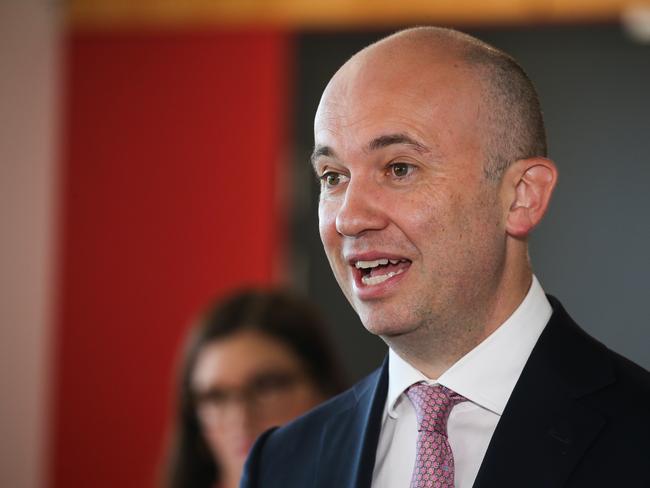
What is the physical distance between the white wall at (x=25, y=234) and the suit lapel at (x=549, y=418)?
154 inches

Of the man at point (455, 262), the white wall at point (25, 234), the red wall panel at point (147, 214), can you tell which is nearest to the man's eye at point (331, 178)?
the man at point (455, 262)

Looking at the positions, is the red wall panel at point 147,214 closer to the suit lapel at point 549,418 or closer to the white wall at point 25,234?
the white wall at point 25,234

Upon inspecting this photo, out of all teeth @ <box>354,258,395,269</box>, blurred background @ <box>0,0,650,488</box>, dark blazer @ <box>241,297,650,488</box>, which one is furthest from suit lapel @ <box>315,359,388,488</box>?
blurred background @ <box>0,0,650,488</box>

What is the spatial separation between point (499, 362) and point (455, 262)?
0.15 m

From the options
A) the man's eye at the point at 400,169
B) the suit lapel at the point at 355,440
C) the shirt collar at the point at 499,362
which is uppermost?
the man's eye at the point at 400,169

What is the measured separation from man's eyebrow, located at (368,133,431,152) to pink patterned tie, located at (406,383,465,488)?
32 cm

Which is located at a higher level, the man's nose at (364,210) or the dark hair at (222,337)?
the man's nose at (364,210)

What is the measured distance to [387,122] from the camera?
129 centimetres

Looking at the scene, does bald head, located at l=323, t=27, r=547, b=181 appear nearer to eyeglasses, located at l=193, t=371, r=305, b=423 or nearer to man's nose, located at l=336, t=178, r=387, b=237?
man's nose, located at l=336, t=178, r=387, b=237

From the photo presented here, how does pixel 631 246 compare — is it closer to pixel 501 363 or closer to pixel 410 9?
pixel 410 9

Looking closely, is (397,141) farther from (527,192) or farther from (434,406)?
(434,406)

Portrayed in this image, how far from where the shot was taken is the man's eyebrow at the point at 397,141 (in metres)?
1.29

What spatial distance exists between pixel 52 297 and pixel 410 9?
2.14 meters

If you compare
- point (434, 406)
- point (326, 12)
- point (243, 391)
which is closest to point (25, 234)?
point (326, 12)
